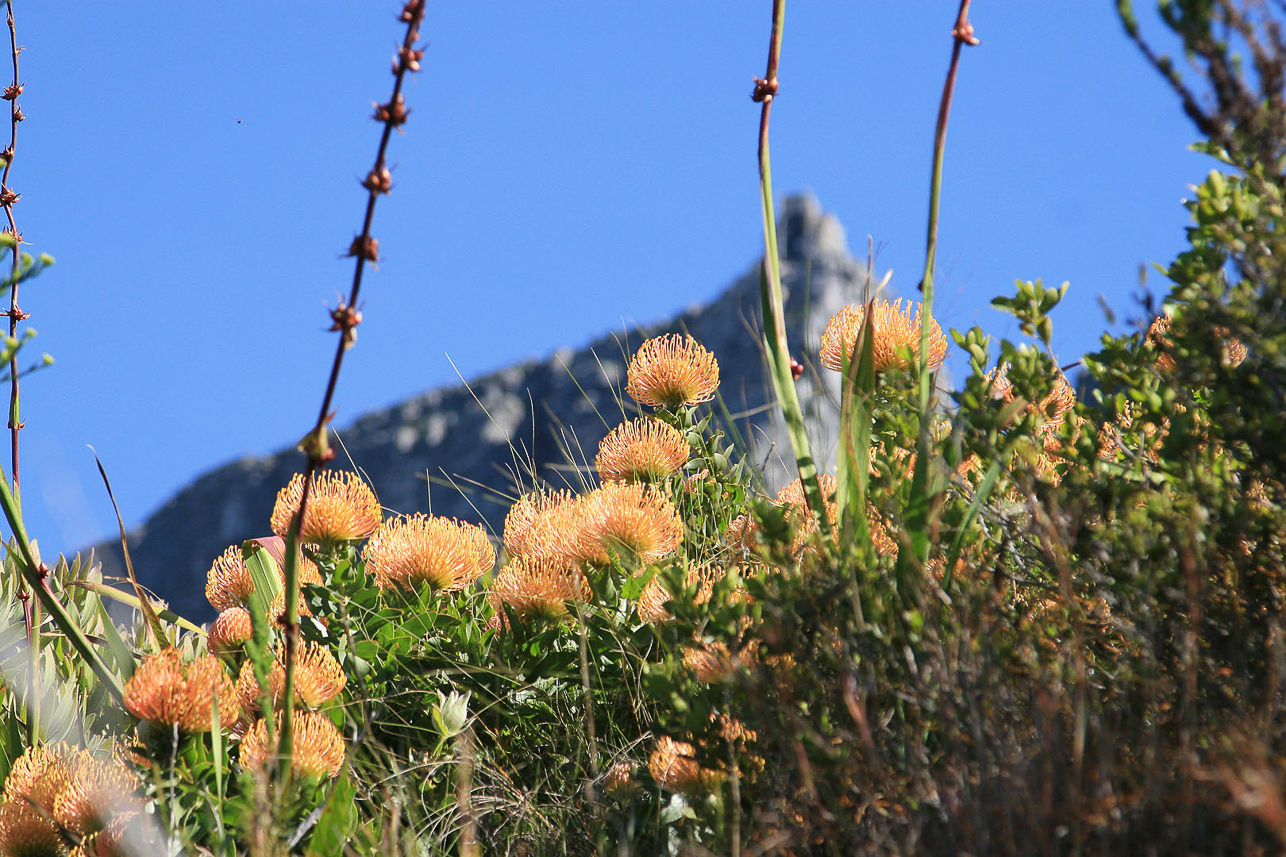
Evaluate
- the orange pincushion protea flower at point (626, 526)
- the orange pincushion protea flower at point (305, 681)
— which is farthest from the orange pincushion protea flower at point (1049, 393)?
the orange pincushion protea flower at point (305, 681)

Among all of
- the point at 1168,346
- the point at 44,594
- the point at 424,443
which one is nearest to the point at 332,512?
the point at 44,594

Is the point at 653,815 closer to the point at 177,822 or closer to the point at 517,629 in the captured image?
the point at 517,629

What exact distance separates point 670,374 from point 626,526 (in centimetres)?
69

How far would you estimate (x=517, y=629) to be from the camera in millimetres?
2418

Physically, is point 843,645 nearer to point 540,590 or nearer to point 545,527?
point 540,590

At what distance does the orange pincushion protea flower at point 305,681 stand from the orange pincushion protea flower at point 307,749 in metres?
0.09

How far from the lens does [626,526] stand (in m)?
2.35

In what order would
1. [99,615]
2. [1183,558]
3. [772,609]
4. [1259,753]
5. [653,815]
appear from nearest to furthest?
[1259,753] < [1183,558] < [772,609] < [653,815] < [99,615]

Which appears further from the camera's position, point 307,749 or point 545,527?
point 545,527

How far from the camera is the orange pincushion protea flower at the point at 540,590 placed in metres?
2.35

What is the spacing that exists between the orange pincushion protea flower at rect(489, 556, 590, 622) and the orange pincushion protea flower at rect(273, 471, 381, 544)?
388 mm

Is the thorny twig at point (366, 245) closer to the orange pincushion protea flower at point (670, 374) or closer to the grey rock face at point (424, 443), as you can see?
the orange pincushion protea flower at point (670, 374)

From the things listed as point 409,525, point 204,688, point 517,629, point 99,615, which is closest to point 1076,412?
point 517,629

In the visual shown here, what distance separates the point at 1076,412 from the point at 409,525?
5.13 ft
